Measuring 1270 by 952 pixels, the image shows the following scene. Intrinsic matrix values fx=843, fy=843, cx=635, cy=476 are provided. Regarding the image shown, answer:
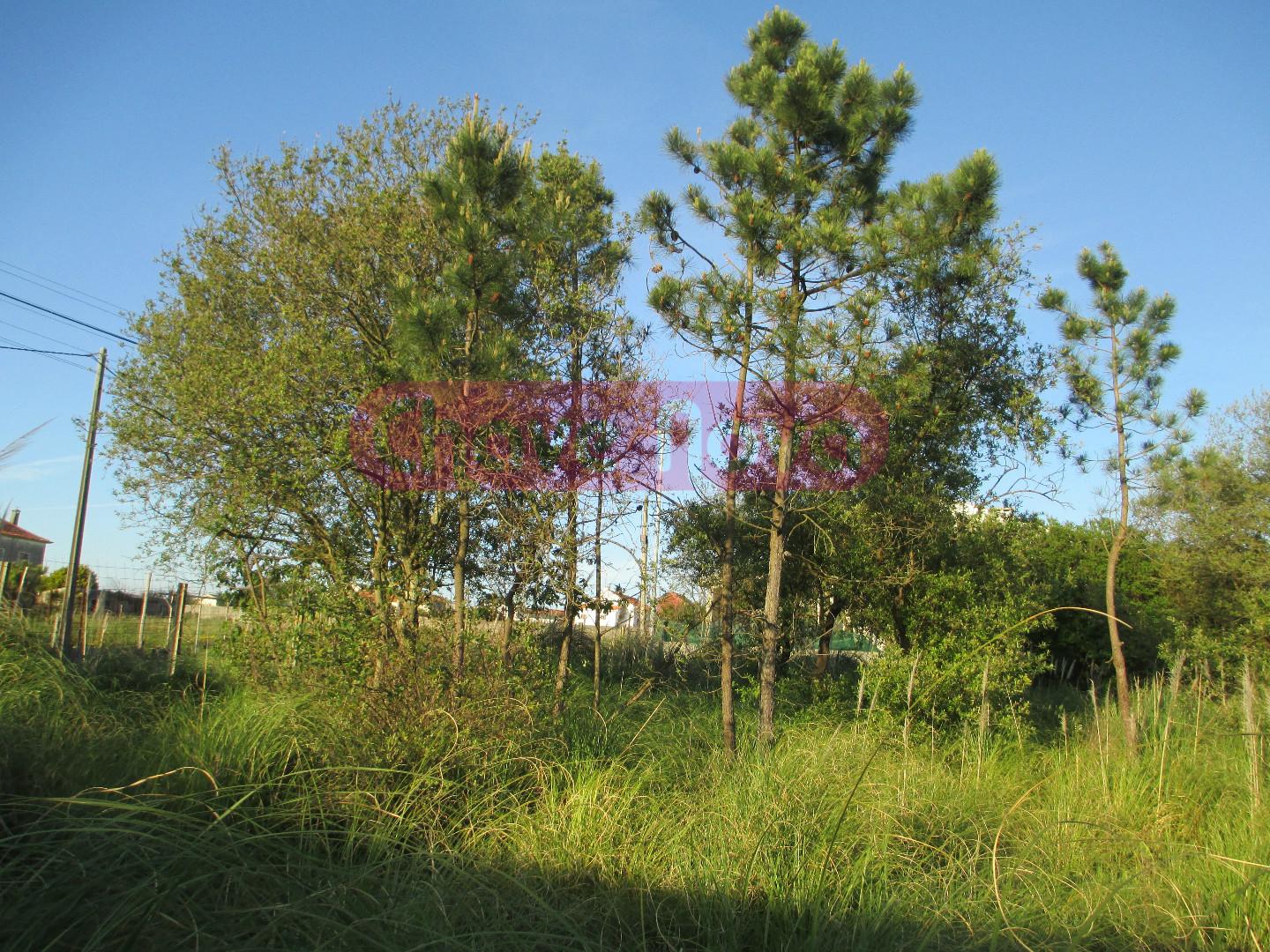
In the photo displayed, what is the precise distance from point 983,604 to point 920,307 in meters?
3.23

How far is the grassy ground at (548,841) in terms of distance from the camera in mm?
2748

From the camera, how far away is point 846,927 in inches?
128

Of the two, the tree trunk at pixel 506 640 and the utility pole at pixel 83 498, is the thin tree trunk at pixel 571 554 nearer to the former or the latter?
the tree trunk at pixel 506 640

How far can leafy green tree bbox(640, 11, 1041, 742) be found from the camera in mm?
6367

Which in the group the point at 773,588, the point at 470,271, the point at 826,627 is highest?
the point at 470,271

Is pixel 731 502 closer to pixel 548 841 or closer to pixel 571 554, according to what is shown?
pixel 571 554

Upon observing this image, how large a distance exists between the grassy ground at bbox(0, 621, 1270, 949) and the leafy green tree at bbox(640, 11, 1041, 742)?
5.87 feet

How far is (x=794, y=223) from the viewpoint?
6.36 metres

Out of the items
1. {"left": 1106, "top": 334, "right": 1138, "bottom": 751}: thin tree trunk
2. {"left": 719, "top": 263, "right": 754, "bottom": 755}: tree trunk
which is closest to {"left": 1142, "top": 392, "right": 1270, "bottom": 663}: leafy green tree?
{"left": 1106, "top": 334, "right": 1138, "bottom": 751}: thin tree trunk

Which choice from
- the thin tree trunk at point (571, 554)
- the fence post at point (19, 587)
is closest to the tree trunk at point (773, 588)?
the thin tree trunk at point (571, 554)

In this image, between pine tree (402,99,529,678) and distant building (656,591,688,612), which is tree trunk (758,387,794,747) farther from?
pine tree (402,99,529,678)

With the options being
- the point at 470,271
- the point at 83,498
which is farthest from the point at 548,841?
the point at 83,498

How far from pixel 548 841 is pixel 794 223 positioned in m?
4.66

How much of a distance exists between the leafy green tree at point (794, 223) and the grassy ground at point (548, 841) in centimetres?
179
